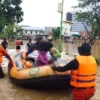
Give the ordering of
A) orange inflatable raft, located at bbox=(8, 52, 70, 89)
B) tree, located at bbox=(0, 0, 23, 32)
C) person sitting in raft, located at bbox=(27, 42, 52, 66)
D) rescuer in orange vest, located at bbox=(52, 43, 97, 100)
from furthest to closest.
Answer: tree, located at bbox=(0, 0, 23, 32)
person sitting in raft, located at bbox=(27, 42, 52, 66)
orange inflatable raft, located at bbox=(8, 52, 70, 89)
rescuer in orange vest, located at bbox=(52, 43, 97, 100)

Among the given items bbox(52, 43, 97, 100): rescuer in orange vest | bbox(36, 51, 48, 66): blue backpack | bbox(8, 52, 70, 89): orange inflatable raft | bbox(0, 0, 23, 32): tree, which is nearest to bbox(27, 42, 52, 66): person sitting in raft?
bbox(36, 51, 48, 66): blue backpack

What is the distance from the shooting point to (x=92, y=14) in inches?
1059

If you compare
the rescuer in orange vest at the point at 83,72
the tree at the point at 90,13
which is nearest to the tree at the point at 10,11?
the tree at the point at 90,13

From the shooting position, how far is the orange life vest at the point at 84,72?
5945mm

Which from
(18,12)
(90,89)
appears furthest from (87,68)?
(18,12)

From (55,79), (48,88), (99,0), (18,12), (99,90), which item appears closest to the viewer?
(55,79)

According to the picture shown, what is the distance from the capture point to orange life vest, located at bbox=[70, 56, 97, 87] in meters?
5.95

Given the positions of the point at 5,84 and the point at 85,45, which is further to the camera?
the point at 5,84

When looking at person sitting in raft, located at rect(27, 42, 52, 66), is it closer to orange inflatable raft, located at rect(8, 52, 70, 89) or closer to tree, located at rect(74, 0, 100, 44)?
orange inflatable raft, located at rect(8, 52, 70, 89)

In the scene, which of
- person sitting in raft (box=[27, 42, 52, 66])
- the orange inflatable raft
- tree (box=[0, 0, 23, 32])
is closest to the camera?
the orange inflatable raft

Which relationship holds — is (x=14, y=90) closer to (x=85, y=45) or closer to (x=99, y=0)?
(x=85, y=45)

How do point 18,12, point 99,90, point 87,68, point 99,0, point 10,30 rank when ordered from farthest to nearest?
point 10,30 → point 99,0 → point 18,12 → point 99,90 → point 87,68

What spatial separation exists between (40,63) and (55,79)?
1.19 meters

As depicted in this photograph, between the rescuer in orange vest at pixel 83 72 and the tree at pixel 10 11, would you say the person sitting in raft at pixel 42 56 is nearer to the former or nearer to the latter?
the rescuer in orange vest at pixel 83 72
